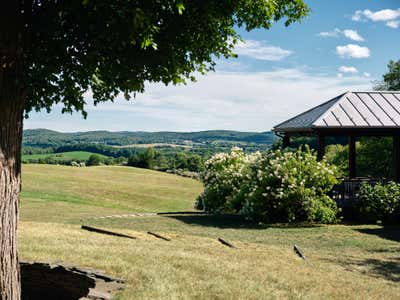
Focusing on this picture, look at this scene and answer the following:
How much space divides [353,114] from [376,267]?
1073 centimetres

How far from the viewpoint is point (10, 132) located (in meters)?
6.19

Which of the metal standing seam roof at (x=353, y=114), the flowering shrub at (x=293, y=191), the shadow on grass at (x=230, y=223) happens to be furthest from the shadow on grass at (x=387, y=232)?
the metal standing seam roof at (x=353, y=114)

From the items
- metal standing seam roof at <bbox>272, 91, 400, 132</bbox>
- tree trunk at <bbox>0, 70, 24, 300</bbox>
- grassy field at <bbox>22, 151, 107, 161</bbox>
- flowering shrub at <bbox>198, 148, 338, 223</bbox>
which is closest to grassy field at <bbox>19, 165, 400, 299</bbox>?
flowering shrub at <bbox>198, 148, 338, 223</bbox>

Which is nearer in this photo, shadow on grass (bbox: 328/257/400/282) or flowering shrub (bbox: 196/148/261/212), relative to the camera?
shadow on grass (bbox: 328/257/400/282)

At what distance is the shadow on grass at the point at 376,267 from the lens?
9.97 meters

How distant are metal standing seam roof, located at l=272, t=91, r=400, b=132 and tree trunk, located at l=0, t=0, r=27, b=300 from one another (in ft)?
46.5

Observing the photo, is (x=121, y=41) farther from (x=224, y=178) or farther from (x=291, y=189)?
(x=224, y=178)

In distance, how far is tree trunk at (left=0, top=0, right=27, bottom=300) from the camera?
20.0ft

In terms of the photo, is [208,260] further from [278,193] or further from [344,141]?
[344,141]

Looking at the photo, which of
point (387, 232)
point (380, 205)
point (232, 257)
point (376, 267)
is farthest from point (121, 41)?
point (380, 205)

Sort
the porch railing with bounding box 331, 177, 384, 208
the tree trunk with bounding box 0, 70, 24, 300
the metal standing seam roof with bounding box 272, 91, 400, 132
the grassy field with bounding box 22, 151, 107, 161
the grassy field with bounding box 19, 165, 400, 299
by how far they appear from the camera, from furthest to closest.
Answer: the grassy field with bounding box 22, 151, 107, 161, the metal standing seam roof with bounding box 272, 91, 400, 132, the porch railing with bounding box 331, 177, 384, 208, the grassy field with bounding box 19, 165, 400, 299, the tree trunk with bounding box 0, 70, 24, 300

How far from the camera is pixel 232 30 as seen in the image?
7746 mm

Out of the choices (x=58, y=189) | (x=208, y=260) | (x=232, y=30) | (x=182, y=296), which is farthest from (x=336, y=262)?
(x=58, y=189)

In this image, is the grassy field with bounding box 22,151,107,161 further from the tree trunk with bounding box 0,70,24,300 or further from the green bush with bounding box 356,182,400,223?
the tree trunk with bounding box 0,70,24,300
